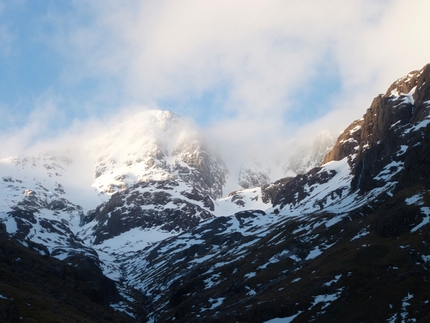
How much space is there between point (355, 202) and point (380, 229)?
6211cm

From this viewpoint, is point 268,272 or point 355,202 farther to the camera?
point 355,202

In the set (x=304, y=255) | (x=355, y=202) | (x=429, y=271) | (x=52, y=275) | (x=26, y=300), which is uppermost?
(x=355, y=202)

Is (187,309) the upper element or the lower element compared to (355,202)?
lower

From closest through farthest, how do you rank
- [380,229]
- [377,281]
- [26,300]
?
[26,300] < [377,281] < [380,229]

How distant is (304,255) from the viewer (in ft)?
498

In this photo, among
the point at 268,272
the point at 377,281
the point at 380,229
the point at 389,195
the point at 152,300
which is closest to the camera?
the point at 377,281

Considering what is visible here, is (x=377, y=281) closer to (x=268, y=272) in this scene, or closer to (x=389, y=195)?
(x=268, y=272)

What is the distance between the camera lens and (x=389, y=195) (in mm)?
169125

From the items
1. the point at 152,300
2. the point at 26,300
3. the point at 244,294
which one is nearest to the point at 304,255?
the point at 244,294

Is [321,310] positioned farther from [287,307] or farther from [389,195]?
[389,195]

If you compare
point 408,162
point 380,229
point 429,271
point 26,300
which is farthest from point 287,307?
point 408,162

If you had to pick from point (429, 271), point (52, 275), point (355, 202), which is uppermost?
point (355, 202)

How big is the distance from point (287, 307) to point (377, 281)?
19997 mm

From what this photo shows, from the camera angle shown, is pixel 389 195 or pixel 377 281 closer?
pixel 377 281
